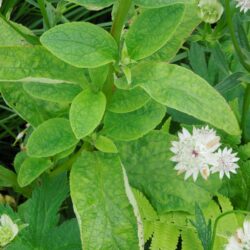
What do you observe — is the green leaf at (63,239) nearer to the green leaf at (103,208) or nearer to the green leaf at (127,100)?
the green leaf at (103,208)

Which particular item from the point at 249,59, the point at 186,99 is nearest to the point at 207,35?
the point at 249,59

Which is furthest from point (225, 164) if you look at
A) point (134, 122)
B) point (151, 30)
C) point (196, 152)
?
point (151, 30)

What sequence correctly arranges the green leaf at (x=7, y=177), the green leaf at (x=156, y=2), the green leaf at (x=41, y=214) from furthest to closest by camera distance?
the green leaf at (x=7, y=177) → the green leaf at (x=41, y=214) → the green leaf at (x=156, y=2)

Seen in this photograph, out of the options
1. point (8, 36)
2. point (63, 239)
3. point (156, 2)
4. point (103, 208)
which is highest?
point (156, 2)

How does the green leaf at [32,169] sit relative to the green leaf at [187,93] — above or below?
below

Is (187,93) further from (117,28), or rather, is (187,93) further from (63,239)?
(63,239)

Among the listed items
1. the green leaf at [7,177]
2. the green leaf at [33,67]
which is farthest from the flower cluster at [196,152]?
the green leaf at [7,177]

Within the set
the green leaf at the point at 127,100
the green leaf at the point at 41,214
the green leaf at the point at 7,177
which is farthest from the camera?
the green leaf at the point at 7,177
